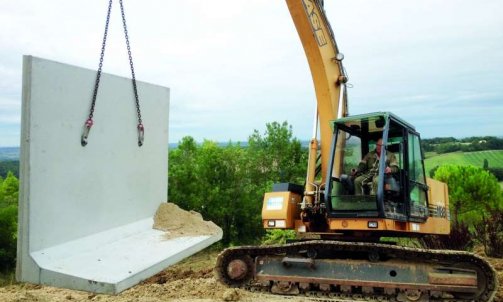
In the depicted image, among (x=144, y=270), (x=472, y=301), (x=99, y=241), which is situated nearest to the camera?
(x=144, y=270)

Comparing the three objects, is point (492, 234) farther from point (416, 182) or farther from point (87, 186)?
point (87, 186)

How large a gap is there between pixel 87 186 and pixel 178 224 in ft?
3.95

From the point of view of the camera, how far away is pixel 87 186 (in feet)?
15.0

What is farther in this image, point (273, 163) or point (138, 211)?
point (273, 163)

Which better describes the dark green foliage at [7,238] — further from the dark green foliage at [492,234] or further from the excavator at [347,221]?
the dark green foliage at [492,234]

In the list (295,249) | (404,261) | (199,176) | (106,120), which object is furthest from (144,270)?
(199,176)

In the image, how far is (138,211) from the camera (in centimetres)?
531

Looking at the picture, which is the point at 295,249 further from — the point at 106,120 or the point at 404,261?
the point at 106,120

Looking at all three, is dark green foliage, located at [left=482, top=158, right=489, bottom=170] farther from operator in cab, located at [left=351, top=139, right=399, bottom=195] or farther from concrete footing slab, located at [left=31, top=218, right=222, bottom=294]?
concrete footing slab, located at [left=31, top=218, right=222, bottom=294]

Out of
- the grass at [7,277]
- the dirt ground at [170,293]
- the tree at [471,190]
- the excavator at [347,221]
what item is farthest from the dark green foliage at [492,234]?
the grass at [7,277]

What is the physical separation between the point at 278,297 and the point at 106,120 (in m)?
3.86

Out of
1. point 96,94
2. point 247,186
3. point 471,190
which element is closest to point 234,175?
point 247,186

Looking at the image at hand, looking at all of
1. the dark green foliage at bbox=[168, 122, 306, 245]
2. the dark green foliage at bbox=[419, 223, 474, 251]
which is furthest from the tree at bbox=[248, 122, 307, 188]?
the dark green foliage at bbox=[419, 223, 474, 251]

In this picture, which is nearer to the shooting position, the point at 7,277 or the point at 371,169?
the point at 371,169
